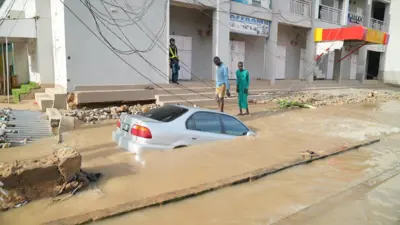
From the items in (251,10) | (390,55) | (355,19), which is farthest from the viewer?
(390,55)

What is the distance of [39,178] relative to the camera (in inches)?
161

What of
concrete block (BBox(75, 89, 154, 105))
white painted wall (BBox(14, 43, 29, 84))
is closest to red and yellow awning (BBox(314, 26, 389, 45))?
concrete block (BBox(75, 89, 154, 105))

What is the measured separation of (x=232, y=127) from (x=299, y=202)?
2989 mm

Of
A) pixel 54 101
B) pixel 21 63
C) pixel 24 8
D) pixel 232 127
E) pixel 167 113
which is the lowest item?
pixel 232 127

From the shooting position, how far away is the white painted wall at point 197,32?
15961 mm

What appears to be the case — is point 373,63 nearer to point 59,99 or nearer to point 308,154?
point 308,154

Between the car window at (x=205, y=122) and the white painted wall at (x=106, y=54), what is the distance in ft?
21.0

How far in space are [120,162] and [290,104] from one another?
9.92 m

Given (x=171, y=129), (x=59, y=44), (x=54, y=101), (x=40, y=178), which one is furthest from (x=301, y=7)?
(x=40, y=178)

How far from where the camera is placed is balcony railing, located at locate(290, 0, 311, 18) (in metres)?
19.6

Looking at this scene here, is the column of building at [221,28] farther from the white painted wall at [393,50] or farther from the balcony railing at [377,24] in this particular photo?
the white painted wall at [393,50]

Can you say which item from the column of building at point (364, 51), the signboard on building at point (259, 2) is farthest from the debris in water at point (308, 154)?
the column of building at point (364, 51)

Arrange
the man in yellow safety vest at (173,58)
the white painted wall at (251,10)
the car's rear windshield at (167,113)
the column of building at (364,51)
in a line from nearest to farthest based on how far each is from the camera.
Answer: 1. the car's rear windshield at (167,113)
2. the man in yellow safety vest at (173,58)
3. the white painted wall at (251,10)
4. the column of building at (364,51)

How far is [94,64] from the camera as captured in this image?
1156cm
